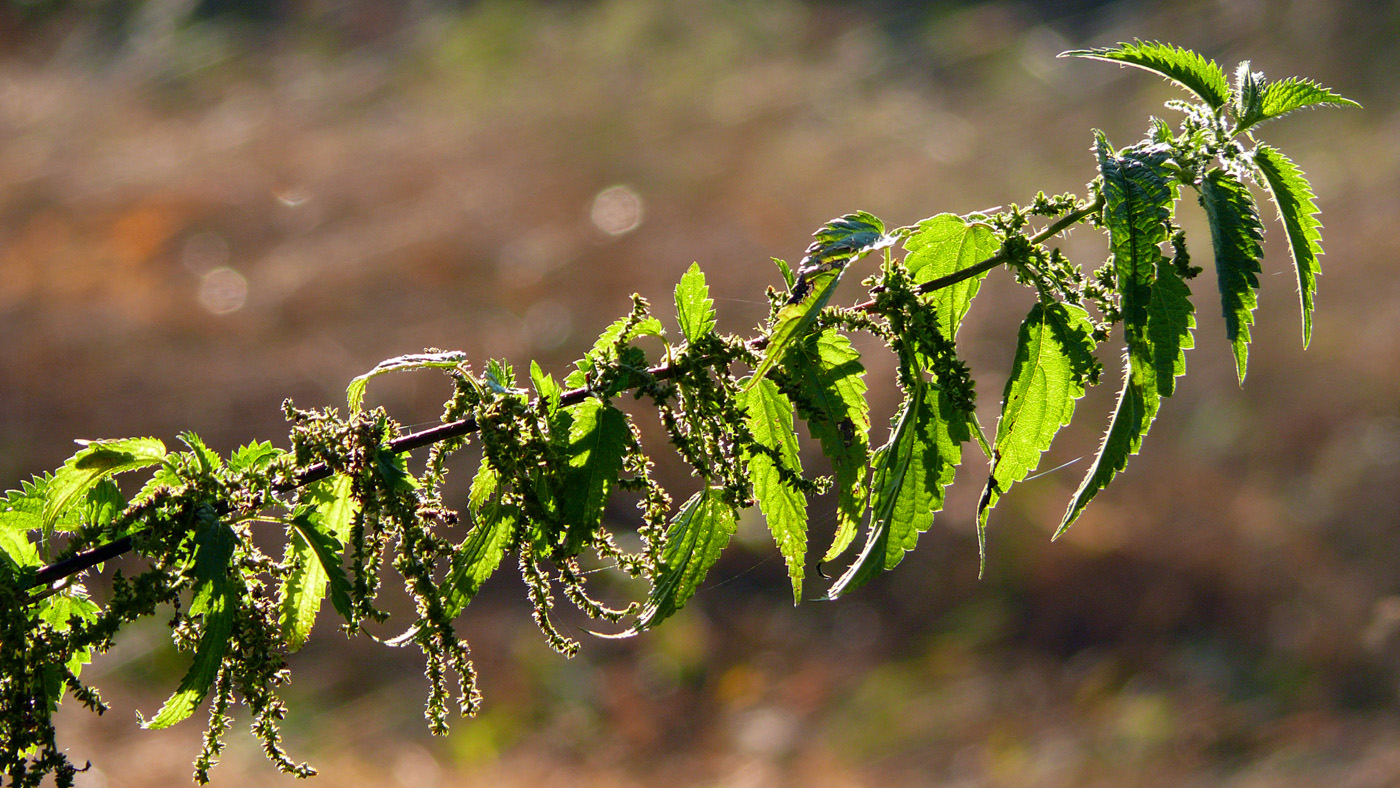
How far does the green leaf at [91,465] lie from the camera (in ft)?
4.42

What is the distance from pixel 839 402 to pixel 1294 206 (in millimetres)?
658

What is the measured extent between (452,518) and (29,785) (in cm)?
61

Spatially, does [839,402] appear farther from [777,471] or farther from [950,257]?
[950,257]

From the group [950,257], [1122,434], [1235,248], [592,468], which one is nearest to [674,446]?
[592,468]

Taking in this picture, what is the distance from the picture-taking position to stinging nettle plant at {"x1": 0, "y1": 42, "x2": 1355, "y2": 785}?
1.32 metres

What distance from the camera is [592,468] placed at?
4.70 ft

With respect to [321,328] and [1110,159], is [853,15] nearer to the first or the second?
[321,328]

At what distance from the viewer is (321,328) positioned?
27.2ft

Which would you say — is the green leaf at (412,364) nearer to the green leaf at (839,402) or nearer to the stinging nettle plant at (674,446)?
the stinging nettle plant at (674,446)

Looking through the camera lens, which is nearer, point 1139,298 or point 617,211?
point 1139,298

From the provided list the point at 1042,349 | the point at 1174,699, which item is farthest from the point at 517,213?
the point at 1042,349

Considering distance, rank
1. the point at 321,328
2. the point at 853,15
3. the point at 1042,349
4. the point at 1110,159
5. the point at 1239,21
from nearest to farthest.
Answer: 1. the point at 1110,159
2. the point at 1042,349
3. the point at 321,328
4. the point at 1239,21
5. the point at 853,15

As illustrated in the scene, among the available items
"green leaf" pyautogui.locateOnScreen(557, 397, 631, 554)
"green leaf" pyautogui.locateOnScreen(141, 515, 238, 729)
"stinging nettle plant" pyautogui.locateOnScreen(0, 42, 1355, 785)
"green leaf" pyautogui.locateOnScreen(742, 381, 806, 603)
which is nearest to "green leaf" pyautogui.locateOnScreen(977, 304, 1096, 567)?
"stinging nettle plant" pyautogui.locateOnScreen(0, 42, 1355, 785)

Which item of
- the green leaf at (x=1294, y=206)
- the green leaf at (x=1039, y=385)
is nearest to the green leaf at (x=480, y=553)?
the green leaf at (x=1039, y=385)
